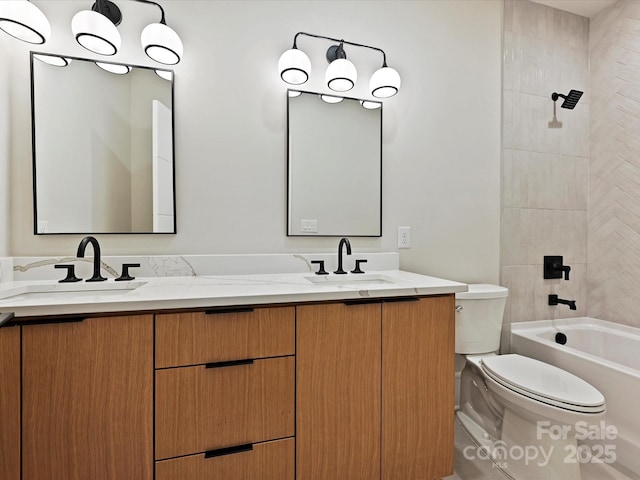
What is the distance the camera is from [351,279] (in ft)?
5.30

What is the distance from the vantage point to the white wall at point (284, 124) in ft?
5.01

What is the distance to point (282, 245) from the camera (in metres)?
1.73

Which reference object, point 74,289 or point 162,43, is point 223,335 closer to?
point 74,289

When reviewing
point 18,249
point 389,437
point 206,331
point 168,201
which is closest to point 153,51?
point 168,201

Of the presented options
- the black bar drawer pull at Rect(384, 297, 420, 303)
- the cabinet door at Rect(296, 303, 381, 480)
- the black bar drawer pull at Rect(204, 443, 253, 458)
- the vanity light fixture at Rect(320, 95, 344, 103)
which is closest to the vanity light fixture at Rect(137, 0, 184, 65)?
the vanity light fixture at Rect(320, 95, 344, 103)

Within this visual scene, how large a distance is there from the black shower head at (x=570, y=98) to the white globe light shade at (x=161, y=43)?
235cm

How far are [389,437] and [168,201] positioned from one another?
4.52ft

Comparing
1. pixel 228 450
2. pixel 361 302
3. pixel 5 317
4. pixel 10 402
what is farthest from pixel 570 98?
pixel 10 402

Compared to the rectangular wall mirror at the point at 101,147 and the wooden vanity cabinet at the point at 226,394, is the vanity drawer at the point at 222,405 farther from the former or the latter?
the rectangular wall mirror at the point at 101,147

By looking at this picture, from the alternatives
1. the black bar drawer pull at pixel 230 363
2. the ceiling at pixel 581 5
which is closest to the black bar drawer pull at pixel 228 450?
the black bar drawer pull at pixel 230 363

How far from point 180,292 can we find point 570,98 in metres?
2.66

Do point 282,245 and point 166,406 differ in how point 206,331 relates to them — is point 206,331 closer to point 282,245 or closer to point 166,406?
point 166,406

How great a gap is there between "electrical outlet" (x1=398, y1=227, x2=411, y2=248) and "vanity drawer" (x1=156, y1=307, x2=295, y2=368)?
991 millimetres

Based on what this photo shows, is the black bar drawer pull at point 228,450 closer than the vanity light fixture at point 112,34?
Yes
